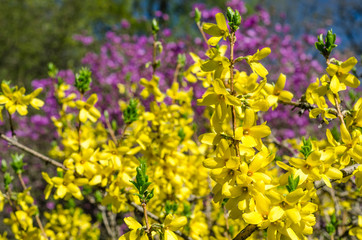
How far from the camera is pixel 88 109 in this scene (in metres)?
1.75

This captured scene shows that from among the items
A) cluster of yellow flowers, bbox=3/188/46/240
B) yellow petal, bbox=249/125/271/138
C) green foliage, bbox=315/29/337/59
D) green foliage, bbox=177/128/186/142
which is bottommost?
cluster of yellow flowers, bbox=3/188/46/240

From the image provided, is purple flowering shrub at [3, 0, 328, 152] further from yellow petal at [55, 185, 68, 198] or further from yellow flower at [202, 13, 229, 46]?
yellow flower at [202, 13, 229, 46]

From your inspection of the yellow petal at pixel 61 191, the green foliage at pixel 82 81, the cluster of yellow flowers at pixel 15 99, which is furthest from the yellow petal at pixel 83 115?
the yellow petal at pixel 61 191

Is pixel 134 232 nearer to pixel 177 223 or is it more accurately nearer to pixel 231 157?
pixel 177 223

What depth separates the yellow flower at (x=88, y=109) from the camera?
1658 millimetres

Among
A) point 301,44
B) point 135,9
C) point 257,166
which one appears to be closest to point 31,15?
point 135,9

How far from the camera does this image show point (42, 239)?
1827 mm

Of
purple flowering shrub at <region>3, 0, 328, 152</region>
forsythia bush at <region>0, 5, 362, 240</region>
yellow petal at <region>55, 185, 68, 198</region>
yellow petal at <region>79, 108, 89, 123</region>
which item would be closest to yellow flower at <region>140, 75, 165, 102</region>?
forsythia bush at <region>0, 5, 362, 240</region>

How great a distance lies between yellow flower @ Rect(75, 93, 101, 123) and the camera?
1658 mm

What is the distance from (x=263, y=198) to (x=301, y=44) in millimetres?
6972

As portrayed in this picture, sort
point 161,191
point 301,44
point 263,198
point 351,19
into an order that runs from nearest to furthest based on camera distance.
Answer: point 263,198, point 161,191, point 301,44, point 351,19

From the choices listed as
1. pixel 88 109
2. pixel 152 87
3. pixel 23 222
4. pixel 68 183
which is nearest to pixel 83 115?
pixel 88 109

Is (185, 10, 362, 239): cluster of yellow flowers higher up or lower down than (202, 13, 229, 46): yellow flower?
lower down

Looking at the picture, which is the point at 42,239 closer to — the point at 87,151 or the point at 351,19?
the point at 87,151
